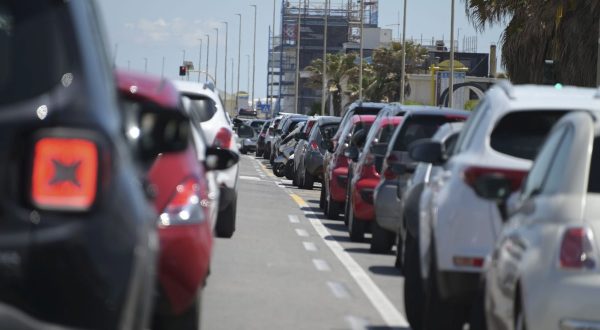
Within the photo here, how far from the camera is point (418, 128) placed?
1677cm

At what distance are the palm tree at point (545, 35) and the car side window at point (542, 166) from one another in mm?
26442

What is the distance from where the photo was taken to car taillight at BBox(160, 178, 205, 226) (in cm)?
776

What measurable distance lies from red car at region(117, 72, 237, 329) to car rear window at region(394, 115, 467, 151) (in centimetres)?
800

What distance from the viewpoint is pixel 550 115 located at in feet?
31.9

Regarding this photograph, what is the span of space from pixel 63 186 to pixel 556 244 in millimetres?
3102

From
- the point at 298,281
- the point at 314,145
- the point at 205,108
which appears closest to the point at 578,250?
the point at 298,281

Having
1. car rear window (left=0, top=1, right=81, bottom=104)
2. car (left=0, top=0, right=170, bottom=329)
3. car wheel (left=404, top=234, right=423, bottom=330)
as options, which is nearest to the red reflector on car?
car wheel (left=404, top=234, right=423, bottom=330)

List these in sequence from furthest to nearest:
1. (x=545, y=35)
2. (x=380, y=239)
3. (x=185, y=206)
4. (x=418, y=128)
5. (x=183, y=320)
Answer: (x=545, y=35) < (x=380, y=239) < (x=418, y=128) < (x=183, y=320) < (x=185, y=206)

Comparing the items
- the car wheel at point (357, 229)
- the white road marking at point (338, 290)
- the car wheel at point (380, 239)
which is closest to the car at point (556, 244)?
the white road marking at point (338, 290)

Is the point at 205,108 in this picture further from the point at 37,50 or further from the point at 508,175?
the point at 37,50

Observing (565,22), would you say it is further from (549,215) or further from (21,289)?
(21,289)

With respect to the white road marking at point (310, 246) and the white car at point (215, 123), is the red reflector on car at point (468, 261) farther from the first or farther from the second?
the white road marking at point (310, 246)

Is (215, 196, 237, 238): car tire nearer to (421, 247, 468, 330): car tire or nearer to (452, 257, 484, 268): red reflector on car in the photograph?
(421, 247, 468, 330): car tire

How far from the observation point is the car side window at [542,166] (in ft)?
25.3
